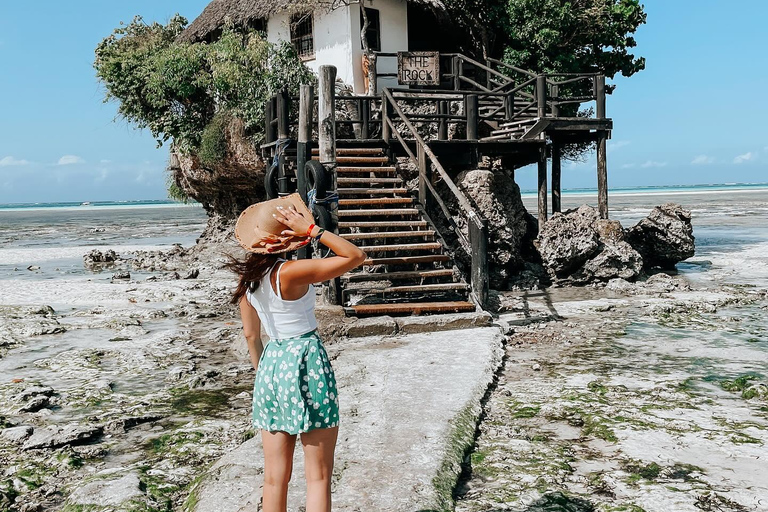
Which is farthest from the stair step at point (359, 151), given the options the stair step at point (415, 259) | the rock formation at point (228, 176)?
the rock formation at point (228, 176)

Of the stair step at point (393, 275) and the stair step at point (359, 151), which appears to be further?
the stair step at point (359, 151)

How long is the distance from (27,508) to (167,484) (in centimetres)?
86

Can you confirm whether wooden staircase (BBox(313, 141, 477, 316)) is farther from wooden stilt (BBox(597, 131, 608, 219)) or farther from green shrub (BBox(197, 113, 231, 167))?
green shrub (BBox(197, 113, 231, 167))

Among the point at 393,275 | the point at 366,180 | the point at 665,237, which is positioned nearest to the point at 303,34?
the point at 366,180

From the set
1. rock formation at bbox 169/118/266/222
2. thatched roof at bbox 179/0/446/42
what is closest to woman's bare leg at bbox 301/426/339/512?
rock formation at bbox 169/118/266/222

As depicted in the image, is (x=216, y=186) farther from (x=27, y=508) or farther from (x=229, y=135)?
(x=27, y=508)

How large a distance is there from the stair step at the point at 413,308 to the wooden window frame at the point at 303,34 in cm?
1237

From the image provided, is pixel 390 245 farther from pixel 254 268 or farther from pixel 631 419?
pixel 254 268

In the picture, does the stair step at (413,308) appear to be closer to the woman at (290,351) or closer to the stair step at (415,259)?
the stair step at (415,259)

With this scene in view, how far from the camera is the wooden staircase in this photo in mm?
10047

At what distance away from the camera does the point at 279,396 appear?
3.25 m

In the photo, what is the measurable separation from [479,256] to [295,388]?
6896mm

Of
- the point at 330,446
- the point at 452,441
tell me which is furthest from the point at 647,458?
the point at 330,446

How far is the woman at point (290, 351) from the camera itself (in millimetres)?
3230
